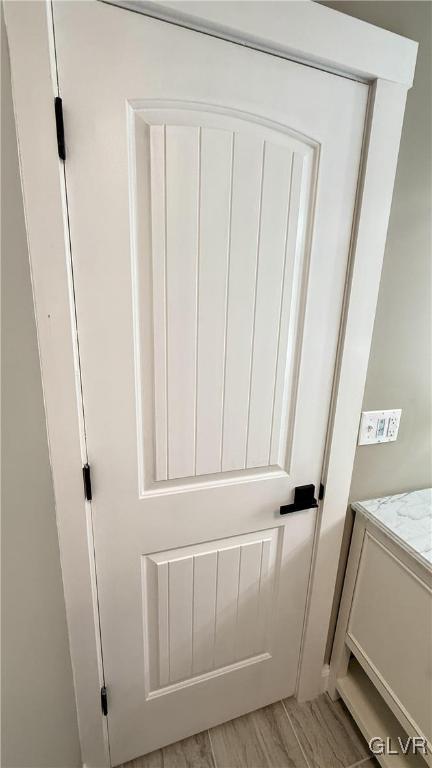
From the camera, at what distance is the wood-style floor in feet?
3.92

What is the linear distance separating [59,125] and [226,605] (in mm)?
1344

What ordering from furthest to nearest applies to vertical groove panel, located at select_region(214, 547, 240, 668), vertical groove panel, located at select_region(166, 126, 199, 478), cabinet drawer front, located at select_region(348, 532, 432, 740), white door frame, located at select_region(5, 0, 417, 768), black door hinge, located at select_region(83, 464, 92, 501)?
vertical groove panel, located at select_region(214, 547, 240, 668) → cabinet drawer front, located at select_region(348, 532, 432, 740) → black door hinge, located at select_region(83, 464, 92, 501) → vertical groove panel, located at select_region(166, 126, 199, 478) → white door frame, located at select_region(5, 0, 417, 768)

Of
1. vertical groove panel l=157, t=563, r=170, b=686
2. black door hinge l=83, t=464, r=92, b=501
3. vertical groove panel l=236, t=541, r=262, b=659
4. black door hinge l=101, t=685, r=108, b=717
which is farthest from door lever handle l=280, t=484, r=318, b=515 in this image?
black door hinge l=101, t=685, r=108, b=717

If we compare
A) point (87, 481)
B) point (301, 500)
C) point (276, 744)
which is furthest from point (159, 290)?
point (276, 744)

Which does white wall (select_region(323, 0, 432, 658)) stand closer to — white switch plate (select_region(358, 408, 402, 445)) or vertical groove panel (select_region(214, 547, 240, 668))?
white switch plate (select_region(358, 408, 402, 445))

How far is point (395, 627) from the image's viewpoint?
43.3 inches

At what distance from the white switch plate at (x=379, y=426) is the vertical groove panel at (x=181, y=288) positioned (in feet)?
1.89

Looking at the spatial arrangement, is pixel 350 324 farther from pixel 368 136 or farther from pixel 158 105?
pixel 158 105

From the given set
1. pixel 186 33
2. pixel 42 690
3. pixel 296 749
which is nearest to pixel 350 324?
pixel 186 33

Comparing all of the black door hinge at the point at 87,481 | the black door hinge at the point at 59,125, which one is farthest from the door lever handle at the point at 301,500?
the black door hinge at the point at 59,125

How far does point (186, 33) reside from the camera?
28.2 inches

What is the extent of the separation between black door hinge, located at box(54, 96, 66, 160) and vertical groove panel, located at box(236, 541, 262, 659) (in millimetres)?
1117

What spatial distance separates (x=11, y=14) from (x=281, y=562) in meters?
1.47

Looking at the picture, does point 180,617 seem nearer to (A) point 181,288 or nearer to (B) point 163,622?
(B) point 163,622
